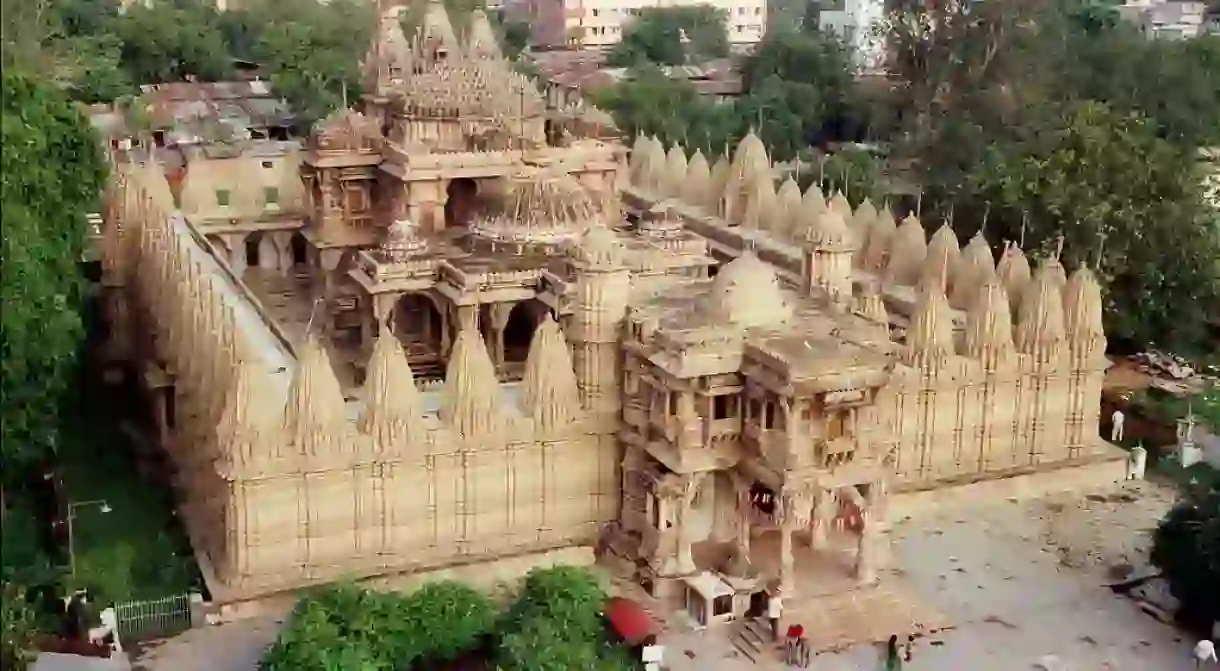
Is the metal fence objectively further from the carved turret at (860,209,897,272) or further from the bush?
the carved turret at (860,209,897,272)

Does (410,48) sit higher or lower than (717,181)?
higher

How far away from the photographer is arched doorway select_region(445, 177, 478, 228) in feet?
106

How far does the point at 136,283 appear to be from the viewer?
32.9 m

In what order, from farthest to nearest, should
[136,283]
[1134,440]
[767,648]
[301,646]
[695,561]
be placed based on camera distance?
1. [136,283]
2. [1134,440]
3. [695,561]
4. [767,648]
5. [301,646]

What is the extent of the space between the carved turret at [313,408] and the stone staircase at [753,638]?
22.2 feet

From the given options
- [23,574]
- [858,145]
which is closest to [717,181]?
[23,574]

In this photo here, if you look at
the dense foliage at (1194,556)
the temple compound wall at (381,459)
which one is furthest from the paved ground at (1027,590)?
the temple compound wall at (381,459)

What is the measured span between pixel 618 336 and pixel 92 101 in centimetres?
5037

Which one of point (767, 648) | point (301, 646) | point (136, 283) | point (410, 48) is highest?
point (410, 48)

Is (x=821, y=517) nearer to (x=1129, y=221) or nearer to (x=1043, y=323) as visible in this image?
(x=1043, y=323)

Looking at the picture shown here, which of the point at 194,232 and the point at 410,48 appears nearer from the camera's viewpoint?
the point at 194,232

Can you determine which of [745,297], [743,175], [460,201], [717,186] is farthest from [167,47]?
[745,297]

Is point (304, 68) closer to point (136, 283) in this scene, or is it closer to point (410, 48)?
point (410, 48)

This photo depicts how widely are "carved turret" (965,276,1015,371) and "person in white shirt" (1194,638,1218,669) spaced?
286 inches
